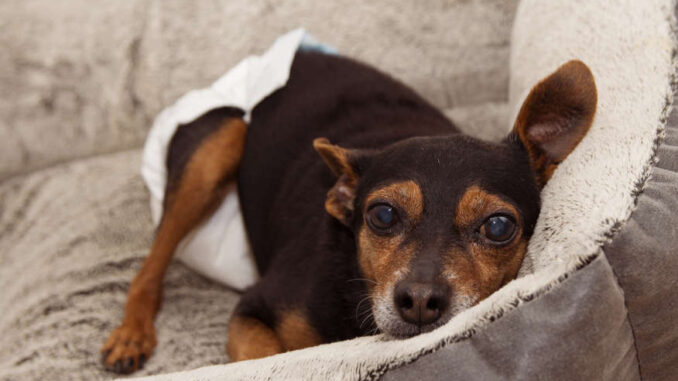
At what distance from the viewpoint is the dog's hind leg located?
9.16ft

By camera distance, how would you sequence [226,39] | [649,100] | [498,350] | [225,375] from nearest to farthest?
[498,350] < [225,375] < [649,100] < [226,39]

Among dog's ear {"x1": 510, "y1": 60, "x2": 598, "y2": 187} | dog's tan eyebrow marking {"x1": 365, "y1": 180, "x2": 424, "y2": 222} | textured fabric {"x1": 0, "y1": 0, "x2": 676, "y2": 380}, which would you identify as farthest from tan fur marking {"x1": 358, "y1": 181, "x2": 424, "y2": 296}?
textured fabric {"x1": 0, "y1": 0, "x2": 676, "y2": 380}

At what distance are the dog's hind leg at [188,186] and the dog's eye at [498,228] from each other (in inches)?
60.6

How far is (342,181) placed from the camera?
7.01ft

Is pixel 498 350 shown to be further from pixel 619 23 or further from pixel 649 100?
pixel 619 23

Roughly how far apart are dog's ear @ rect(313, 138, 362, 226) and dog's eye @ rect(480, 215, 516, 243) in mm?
494

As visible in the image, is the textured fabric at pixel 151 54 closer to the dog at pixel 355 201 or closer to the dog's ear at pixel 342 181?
the dog at pixel 355 201

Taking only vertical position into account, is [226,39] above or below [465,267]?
below

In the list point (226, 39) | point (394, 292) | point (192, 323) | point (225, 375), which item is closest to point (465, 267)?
point (394, 292)

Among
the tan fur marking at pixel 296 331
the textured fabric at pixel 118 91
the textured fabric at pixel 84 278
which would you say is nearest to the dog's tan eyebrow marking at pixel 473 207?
the tan fur marking at pixel 296 331

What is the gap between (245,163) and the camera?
2.96 m

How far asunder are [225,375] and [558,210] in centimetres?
94

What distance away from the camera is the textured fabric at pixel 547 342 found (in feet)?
4.43

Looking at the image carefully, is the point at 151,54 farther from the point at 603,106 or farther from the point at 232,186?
the point at 603,106
